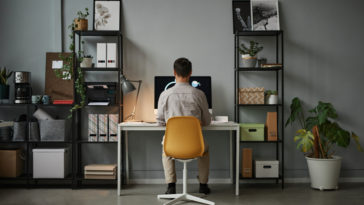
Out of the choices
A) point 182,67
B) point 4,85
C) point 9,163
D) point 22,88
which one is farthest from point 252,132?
point 4,85

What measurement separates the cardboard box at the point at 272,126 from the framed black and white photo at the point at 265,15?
40.3 inches

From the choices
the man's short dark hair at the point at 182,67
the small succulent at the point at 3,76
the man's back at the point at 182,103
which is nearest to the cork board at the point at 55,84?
the small succulent at the point at 3,76

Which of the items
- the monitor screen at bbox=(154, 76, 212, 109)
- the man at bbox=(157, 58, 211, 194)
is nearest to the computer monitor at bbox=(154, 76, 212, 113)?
the monitor screen at bbox=(154, 76, 212, 109)

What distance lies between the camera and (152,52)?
4055 mm

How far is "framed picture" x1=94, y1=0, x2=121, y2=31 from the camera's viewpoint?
157 inches

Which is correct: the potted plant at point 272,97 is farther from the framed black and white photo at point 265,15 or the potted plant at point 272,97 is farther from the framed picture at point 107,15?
the framed picture at point 107,15

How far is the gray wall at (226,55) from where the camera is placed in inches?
159

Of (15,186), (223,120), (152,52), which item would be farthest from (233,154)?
(15,186)

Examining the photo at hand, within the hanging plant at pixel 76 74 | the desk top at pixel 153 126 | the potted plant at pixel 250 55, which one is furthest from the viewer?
the potted plant at pixel 250 55

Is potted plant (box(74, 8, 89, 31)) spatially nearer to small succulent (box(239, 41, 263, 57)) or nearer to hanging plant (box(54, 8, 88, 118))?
hanging plant (box(54, 8, 88, 118))

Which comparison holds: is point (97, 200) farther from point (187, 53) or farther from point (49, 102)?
point (187, 53)

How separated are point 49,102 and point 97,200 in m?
1.30

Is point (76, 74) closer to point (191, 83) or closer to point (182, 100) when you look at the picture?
point (191, 83)

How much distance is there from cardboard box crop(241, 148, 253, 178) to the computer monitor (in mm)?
651
